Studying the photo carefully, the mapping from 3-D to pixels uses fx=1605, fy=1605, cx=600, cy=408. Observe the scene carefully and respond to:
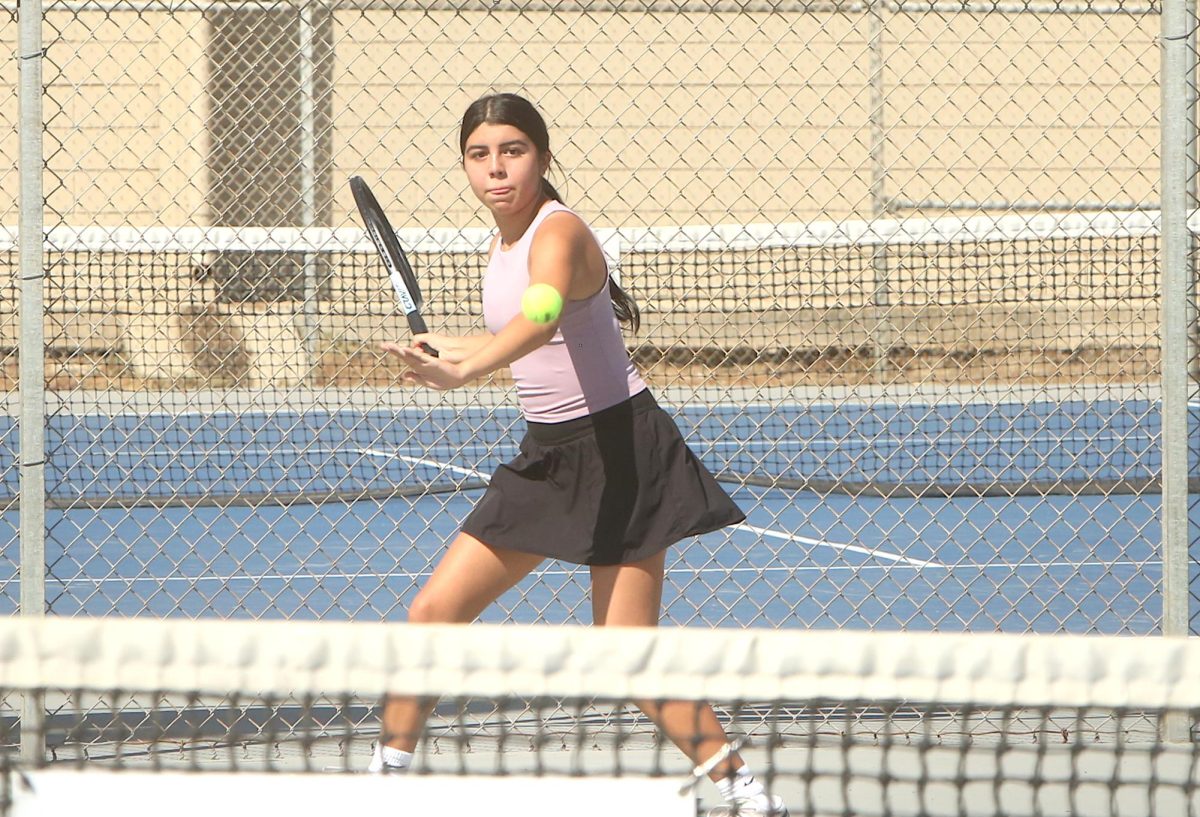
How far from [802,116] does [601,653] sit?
12466 millimetres

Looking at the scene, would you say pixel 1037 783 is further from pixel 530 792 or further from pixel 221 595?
pixel 221 595

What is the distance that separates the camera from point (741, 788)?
2977mm

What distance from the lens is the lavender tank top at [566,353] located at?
3012mm

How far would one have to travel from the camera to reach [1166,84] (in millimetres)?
3627

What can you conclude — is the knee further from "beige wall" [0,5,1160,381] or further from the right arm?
"beige wall" [0,5,1160,381]

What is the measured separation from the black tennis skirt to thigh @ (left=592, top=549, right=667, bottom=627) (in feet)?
0.09

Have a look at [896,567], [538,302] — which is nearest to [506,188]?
[538,302]

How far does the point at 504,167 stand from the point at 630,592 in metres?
0.83

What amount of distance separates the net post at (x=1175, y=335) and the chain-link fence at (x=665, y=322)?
72 mm

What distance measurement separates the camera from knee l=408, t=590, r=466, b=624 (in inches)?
121

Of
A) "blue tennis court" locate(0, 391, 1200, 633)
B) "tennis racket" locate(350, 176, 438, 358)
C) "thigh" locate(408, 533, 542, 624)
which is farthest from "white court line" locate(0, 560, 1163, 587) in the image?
"thigh" locate(408, 533, 542, 624)

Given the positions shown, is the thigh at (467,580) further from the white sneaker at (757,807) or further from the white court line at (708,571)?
the white court line at (708,571)

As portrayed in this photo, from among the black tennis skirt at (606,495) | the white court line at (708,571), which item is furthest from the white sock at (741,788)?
the white court line at (708,571)

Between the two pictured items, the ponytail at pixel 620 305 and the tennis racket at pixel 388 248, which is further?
the tennis racket at pixel 388 248
